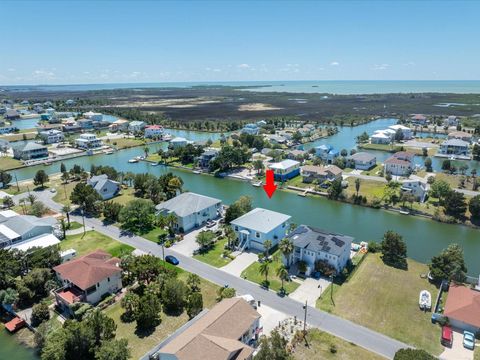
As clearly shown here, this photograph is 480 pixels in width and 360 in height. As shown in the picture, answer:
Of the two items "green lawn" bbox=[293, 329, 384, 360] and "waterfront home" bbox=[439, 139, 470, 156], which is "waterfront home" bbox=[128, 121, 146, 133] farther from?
"green lawn" bbox=[293, 329, 384, 360]

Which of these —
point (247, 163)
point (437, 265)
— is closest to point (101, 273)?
point (437, 265)

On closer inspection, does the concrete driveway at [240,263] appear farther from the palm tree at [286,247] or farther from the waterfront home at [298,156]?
the waterfront home at [298,156]

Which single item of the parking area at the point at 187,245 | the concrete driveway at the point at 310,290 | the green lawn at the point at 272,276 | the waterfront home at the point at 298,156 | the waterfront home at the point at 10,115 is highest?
the waterfront home at the point at 10,115

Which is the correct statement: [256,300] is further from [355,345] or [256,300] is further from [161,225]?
[161,225]

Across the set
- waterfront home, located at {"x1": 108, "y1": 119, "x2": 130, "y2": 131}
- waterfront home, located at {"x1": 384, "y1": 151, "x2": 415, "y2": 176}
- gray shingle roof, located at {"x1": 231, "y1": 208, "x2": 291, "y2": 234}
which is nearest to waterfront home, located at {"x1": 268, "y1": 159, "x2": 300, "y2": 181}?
waterfront home, located at {"x1": 384, "y1": 151, "x2": 415, "y2": 176}

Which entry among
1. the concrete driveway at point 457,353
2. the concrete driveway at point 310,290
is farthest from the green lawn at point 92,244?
the concrete driveway at point 457,353

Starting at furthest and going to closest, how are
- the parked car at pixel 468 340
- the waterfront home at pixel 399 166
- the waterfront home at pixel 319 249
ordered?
1. the waterfront home at pixel 399 166
2. the waterfront home at pixel 319 249
3. the parked car at pixel 468 340
